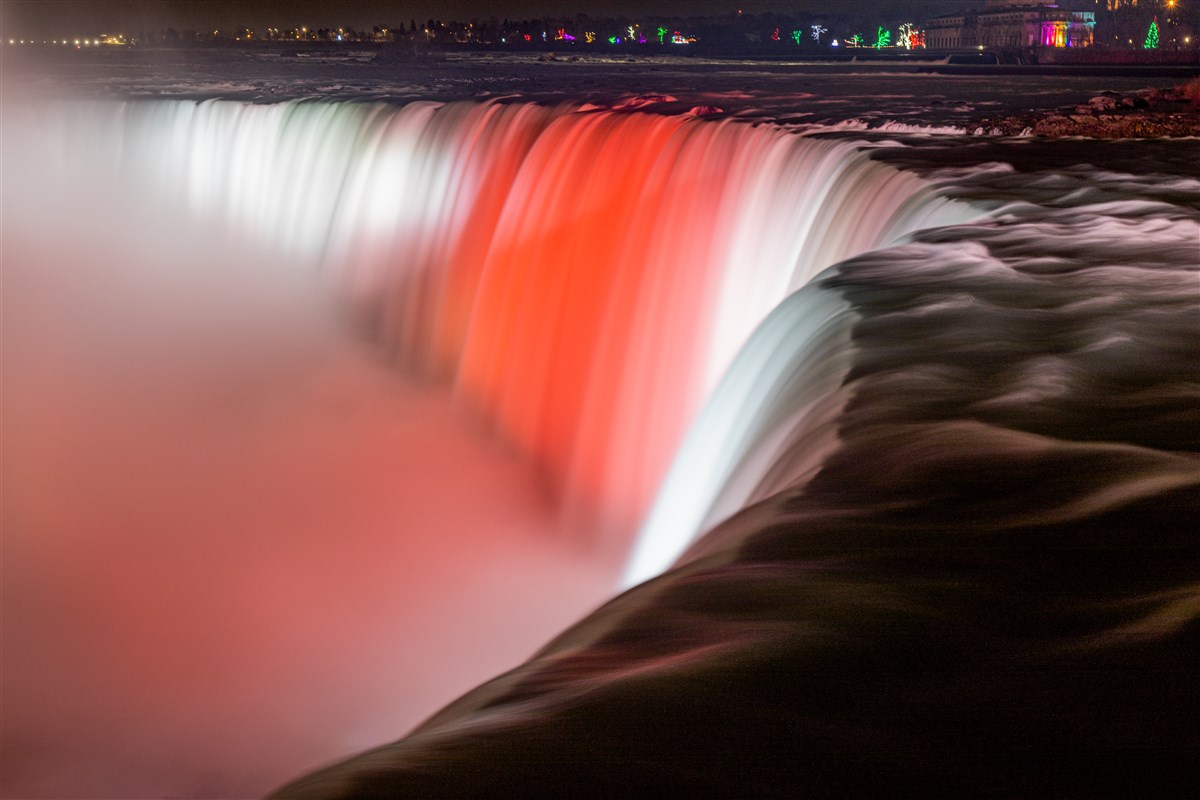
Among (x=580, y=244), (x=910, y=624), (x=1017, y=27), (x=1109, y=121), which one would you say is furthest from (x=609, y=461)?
(x=1017, y=27)

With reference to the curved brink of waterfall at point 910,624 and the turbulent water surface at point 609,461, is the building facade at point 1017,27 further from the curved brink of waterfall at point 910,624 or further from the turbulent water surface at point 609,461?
the curved brink of waterfall at point 910,624

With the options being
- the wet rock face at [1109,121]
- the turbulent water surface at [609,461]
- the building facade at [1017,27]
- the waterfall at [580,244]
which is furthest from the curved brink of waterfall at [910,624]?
the building facade at [1017,27]

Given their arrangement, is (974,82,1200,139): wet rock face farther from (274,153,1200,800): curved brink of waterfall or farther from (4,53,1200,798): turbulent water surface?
(274,153,1200,800): curved brink of waterfall

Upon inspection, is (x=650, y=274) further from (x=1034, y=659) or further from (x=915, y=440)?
(x=1034, y=659)

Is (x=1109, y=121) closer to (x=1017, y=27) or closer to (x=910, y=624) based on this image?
(x=910, y=624)

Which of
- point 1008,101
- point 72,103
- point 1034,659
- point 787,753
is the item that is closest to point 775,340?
point 1034,659

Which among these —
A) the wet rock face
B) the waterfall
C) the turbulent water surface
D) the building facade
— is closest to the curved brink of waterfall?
the turbulent water surface
